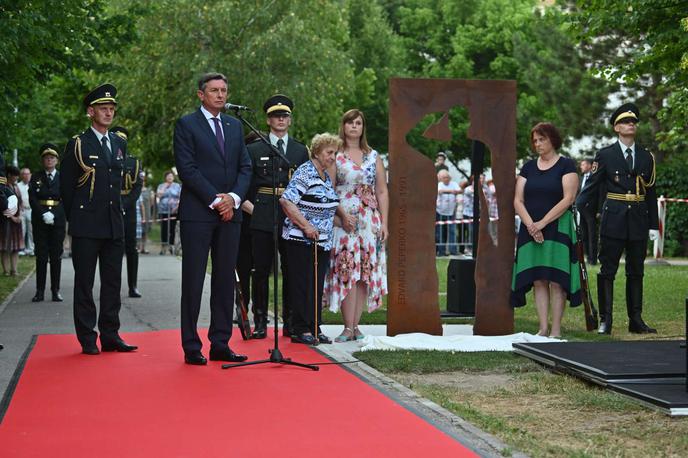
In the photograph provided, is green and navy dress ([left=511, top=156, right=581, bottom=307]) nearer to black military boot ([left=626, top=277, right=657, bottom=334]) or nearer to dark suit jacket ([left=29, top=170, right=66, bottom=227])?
black military boot ([left=626, top=277, right=657, bottom=334])

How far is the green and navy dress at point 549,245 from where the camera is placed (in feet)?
36.7

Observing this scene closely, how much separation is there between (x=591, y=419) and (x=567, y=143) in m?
34.5

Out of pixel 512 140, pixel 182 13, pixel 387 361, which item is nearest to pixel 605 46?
pixel 182 13

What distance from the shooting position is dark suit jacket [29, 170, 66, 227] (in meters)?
16.1

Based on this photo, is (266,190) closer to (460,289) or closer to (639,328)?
(460,289)

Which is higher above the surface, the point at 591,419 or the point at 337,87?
the point at 337,87

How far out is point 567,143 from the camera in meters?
40.9

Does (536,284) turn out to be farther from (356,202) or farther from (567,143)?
(567,143)

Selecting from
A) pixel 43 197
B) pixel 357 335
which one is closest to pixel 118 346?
pixel 357 335

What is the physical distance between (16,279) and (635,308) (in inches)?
451

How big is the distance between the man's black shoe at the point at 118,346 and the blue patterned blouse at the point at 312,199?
1694mm

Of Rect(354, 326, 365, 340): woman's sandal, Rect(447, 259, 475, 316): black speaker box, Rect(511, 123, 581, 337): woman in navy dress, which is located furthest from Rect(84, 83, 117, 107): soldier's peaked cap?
Rect(447, 259, 475, 316): black speaker box

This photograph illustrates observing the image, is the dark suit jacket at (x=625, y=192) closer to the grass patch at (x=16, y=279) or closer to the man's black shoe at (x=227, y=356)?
Result: the man's black shoe at (x=227, y=356)

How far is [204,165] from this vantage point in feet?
31.7
